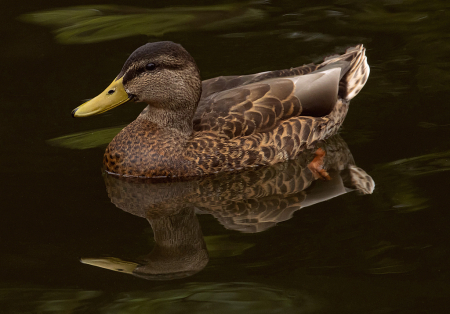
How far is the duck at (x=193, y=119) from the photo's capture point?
795 cm

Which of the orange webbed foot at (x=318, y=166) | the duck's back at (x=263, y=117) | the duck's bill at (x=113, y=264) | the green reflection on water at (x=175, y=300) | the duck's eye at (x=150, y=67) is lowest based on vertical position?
the green reflection on water at (x=175, y=300)

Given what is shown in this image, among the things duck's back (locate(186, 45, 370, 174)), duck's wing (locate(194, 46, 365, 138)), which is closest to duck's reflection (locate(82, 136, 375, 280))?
duck's back (locate(186, 45, 370, 174))

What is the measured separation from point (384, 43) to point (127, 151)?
4830 millimetres

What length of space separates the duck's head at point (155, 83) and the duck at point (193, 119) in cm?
1

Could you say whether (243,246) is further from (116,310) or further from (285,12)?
(285,12)

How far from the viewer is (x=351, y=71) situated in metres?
9.54

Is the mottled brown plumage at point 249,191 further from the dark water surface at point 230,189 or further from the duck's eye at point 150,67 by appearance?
the duck's eye at point 150,67

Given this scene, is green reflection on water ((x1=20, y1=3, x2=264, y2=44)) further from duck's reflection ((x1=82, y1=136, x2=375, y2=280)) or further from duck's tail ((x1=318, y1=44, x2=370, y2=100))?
duck's reflection ((x1=82, y1=136, x2=375, y2=280))

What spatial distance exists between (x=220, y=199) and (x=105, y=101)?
1.66 metres

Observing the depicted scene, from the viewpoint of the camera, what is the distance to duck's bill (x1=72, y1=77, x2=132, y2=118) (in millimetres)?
7816

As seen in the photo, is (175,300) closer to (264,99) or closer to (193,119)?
(193,119)

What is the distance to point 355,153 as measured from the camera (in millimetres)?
8430

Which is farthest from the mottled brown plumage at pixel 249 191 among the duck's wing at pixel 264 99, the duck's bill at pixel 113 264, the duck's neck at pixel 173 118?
the duck's bill at pixel 113 264

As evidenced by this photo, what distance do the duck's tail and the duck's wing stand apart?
0.45 ft
